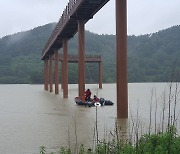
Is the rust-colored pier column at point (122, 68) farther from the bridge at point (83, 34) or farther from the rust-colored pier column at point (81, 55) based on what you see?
the rust-colored pier column at point (81, 55)

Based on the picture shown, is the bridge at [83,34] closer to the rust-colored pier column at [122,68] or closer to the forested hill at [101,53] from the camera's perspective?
the rust-colored pier column at [122,68]

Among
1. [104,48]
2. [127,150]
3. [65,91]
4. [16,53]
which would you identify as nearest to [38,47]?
[16,53]

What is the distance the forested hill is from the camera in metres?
84.6

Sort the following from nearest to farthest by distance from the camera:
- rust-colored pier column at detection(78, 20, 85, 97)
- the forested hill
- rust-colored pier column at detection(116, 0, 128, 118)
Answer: rust-colored pier column at detection(116, 0, 128, 118) < rust-colored pier column at detection(78, 20, 85, 97) < the forested hill

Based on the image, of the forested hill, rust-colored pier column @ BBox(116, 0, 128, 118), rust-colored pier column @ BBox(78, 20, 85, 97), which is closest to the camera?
rust-colored pier column @ BBox(116, 0, 128, 118)

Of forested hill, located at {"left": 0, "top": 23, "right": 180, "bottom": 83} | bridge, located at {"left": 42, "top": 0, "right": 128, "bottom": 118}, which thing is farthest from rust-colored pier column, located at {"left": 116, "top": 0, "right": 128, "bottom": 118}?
forested hill, located at {"left": 0, "top": 23, "right": 180, "bottom": 83}

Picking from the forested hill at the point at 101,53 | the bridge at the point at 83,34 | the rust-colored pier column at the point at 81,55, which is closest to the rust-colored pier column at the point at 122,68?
the bridge at the point at 83,34

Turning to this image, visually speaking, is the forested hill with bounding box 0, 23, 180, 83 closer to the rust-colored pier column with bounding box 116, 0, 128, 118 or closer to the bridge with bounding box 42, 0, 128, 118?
the bridge with bounding box 42, 0, 128, 118

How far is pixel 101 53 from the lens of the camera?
110312mm

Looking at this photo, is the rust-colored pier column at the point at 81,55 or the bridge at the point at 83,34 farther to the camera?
the rust-colored pier column at the point at 81,55

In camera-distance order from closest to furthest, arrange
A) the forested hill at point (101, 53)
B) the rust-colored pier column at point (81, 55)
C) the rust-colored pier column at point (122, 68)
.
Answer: the rust-colored pier column at point (122, 68) < the rust-colored pier column at point (81, 55) < the forested hill at point (101, 53)

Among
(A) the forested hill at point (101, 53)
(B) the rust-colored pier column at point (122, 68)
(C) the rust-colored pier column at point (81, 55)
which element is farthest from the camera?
(A) the forested hill at point (101, 53)

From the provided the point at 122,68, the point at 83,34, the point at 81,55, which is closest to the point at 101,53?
the point at 83,34

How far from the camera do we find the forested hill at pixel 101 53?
3329 inches
